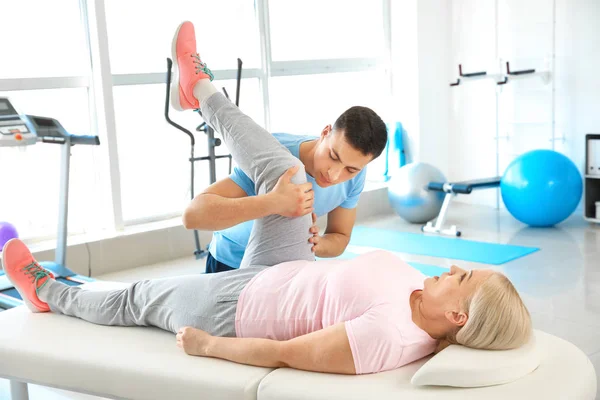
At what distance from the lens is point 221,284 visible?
1994 millimetres

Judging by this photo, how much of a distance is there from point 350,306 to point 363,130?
571mm

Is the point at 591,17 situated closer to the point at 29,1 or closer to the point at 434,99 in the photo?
the point at 434,99

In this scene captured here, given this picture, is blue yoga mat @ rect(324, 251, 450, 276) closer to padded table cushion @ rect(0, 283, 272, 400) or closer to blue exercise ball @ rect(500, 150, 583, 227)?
blue exercise ball @ rect(500, 150, 583, 227)

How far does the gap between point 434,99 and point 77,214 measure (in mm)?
3209

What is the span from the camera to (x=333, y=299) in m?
1.77

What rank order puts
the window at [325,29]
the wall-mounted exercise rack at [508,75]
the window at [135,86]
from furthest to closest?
the window at [325,29] → the wall-mounted exercise rack at [508,75] → the window at [135,86]

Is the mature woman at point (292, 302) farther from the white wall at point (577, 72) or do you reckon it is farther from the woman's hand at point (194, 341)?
the white wall at point (577, 72)

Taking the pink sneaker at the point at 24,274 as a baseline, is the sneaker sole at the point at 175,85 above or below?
above

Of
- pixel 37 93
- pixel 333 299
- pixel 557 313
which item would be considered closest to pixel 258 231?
pixel 333 299

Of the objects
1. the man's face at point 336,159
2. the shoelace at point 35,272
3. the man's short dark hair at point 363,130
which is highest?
the man's short dark hair at point 363,130

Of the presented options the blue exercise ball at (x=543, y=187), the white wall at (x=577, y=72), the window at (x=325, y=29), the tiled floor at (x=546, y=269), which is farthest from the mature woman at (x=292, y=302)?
the white wall at (x=577, y=72)

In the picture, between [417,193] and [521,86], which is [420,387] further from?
[521,86]

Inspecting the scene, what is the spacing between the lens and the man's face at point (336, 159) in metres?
2.09

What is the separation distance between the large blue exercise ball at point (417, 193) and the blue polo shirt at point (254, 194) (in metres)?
2.81
